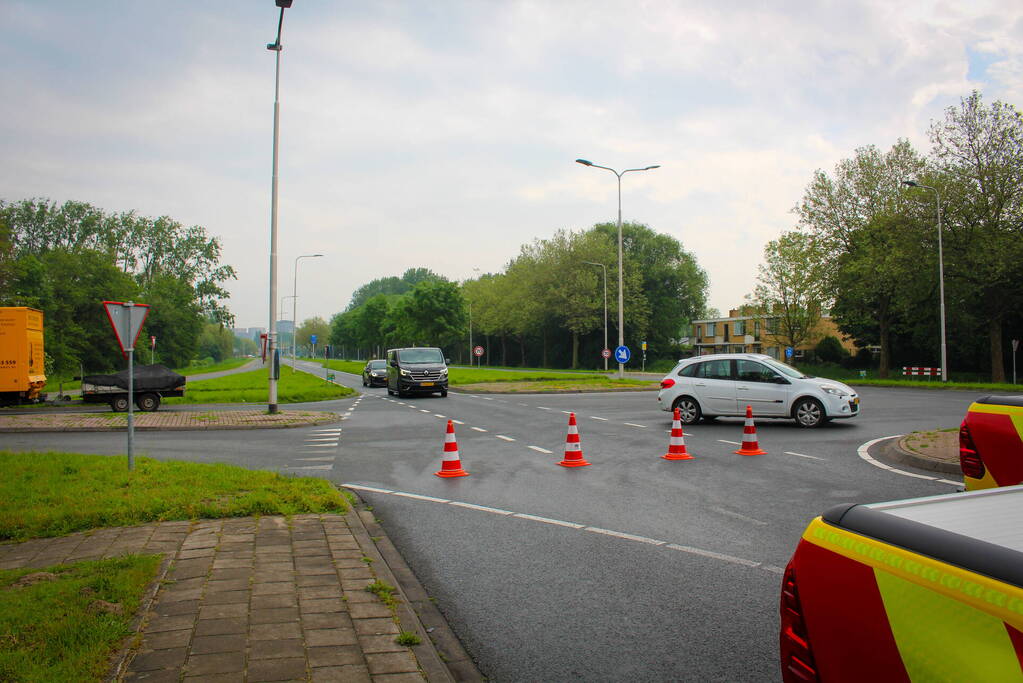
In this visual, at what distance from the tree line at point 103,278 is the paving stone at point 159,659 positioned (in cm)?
4051

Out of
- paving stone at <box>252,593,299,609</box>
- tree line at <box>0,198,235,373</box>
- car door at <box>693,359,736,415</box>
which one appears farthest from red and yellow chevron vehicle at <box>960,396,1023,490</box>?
tree line at <box>0,198,235,373</box>

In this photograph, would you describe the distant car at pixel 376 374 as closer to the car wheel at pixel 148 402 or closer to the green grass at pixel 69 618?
the car wheel at pixel 148 402

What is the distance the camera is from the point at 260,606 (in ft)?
14.3

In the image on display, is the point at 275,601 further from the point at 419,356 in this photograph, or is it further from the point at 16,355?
the point at 419,356

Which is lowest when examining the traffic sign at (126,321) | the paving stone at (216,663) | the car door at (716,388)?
the paving stone at (216,663)

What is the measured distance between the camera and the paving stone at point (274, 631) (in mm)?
3875

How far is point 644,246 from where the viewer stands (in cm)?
7381

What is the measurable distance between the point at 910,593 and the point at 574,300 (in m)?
62.3

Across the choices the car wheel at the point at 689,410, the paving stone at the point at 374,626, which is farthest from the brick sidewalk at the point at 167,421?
the paving stone at the point at 374,626

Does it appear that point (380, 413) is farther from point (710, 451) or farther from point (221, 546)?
point (221, 546)

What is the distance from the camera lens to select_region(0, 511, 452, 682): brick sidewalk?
3500mm

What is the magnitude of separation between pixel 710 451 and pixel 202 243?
Answer: 7264 cm

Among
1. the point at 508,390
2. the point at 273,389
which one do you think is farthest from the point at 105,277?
the point at 273,389

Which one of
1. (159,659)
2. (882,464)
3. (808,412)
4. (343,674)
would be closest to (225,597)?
(159,659)
